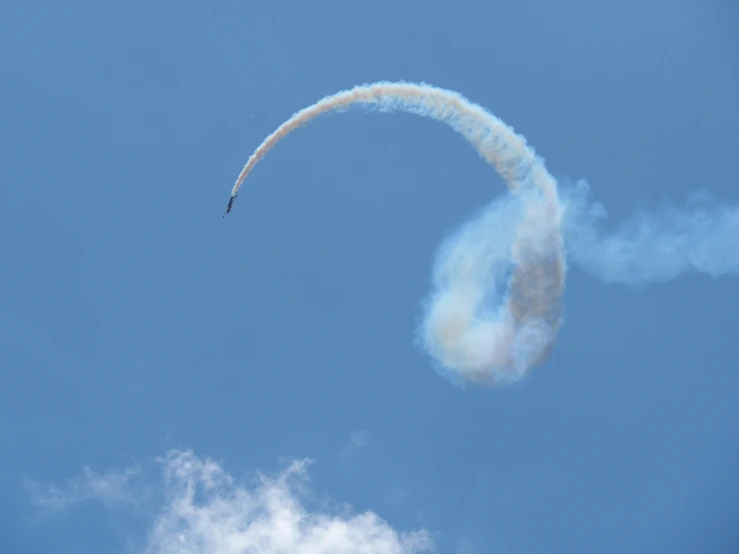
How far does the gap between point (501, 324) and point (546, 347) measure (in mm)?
3396

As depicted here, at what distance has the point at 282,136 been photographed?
278 feet

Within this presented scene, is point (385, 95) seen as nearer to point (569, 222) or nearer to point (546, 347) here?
point (569, 222)

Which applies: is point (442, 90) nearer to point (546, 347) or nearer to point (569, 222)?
point (569, 222)

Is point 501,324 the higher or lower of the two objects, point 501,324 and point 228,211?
the lower

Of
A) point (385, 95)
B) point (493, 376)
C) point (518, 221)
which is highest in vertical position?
point (385, 95)

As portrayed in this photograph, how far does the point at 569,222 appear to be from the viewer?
83750mm

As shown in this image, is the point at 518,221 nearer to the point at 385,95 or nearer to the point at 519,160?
the point at 519,160

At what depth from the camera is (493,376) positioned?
8662 centimetres

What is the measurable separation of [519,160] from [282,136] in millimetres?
15317

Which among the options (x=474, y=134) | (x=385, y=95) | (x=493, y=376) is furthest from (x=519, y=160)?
(x=493, y=376)

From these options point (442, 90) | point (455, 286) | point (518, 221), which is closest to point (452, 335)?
point (455, 286)

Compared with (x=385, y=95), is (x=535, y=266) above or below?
below

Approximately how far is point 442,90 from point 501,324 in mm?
15489

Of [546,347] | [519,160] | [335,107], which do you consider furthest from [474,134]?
[546,347]
